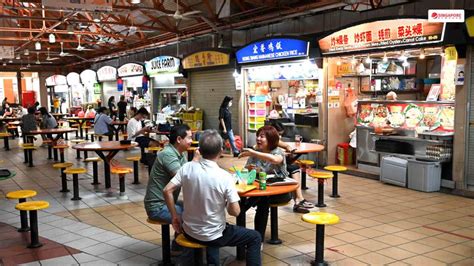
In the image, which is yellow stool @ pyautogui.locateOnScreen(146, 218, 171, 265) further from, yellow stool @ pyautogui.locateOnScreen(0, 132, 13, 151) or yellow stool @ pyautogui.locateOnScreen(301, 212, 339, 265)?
yellow stool @ pyautogui.locateOnScreen(0, 132, 13, 151)

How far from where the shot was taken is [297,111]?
1142cm

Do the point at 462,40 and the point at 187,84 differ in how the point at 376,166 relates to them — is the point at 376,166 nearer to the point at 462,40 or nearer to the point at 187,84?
the point at 462,40

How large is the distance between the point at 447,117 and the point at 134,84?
52.5ft

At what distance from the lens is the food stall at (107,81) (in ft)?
68.3

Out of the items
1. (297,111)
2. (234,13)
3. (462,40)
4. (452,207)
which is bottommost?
(452,207)

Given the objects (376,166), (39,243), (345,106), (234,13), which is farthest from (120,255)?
(234,13)

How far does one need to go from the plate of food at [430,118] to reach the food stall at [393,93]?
0.06 ft

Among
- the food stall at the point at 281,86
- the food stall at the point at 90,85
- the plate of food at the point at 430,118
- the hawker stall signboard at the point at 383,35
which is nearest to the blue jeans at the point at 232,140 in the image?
the food stall at the point at 281,86

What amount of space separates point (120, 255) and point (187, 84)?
11.0 metres

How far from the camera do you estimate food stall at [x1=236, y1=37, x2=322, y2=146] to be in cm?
1020

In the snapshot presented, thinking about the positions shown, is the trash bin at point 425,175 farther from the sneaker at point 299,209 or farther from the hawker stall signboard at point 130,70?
the hawker stall signboard at point 130,70

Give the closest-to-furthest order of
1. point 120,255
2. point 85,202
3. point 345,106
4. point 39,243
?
point 120,255
point 39,243
point 85,202
point 345,106

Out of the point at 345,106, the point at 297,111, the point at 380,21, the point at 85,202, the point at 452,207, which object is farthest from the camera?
the point at 297,111

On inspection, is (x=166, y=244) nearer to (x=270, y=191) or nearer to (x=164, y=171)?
(x=164, y=171)
